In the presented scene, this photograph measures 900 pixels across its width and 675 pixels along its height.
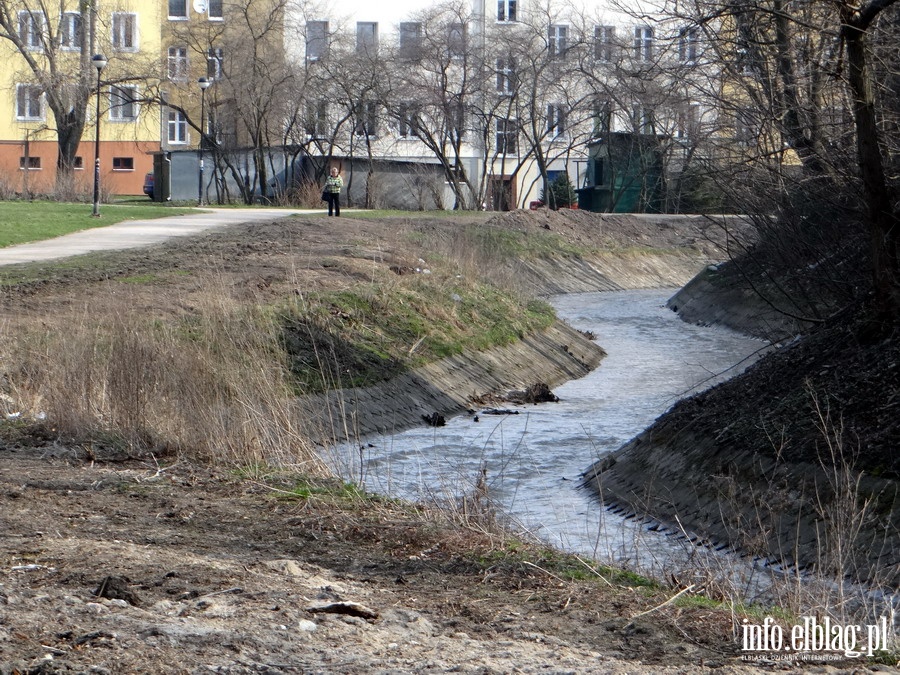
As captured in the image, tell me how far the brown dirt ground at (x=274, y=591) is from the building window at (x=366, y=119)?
39.9 meters

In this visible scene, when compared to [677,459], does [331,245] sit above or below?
above

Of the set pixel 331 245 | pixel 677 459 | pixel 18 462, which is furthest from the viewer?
pixel 331 245

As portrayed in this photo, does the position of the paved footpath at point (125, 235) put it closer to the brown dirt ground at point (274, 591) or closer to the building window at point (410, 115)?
the brown dirt ground at point (274, 591)

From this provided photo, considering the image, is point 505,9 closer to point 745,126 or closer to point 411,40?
point 411,40

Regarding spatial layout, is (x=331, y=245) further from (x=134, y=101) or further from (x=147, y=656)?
(x=134, y=101)

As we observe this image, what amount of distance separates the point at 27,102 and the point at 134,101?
36.1 feet

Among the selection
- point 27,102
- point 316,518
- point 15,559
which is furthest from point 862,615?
point 27,102

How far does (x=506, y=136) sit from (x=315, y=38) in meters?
9.33

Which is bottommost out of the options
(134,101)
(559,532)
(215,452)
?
(559,532)

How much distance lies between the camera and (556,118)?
49.0m

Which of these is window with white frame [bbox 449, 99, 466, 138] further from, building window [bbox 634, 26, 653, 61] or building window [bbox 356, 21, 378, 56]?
building window [bbox 634, 26, 653, 61]

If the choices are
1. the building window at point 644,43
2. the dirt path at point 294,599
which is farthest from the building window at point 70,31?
the dirt path at point 294,599

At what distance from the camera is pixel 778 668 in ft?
14.2

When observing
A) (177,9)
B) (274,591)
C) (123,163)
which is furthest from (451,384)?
(123,163)
